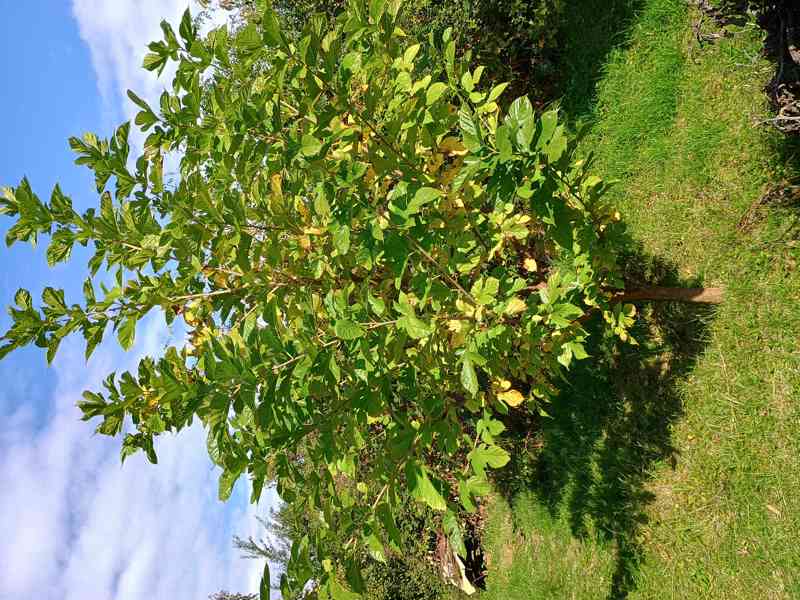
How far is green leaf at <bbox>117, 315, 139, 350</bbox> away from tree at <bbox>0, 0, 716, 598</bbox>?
0.01 m

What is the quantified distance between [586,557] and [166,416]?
9.96 ft

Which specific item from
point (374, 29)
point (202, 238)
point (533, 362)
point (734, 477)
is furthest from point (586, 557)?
point (374, 29)

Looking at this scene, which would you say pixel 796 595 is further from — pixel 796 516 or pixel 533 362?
pixel 533 362

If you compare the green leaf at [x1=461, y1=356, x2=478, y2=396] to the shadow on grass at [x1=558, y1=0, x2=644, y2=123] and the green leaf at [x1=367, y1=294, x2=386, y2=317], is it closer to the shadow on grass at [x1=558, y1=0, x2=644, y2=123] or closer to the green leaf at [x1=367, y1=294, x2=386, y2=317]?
the green leaf at [x1=367, y1=294, x2=386, y2=317]

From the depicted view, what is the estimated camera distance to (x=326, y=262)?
8.00 ft

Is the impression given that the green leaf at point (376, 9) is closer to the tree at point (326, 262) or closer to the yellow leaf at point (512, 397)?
the tree at point (326, 262)

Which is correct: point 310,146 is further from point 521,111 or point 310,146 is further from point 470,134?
point 521,111

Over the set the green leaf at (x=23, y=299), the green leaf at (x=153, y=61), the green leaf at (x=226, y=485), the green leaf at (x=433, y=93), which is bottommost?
the green leaf at (x=226, y=485)

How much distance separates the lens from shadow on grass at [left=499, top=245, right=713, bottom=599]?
3.35 meters

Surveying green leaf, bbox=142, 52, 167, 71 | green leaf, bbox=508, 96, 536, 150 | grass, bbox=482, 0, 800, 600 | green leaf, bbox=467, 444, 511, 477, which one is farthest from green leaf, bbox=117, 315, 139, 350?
grass, bbox=482, 0, 800, 600

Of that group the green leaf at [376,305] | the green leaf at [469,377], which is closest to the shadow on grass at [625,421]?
the green leaf at [469,377]

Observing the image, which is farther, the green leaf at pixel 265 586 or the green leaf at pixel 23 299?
the green leaf at pixel 23 299

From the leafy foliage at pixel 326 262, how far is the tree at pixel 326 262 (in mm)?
10

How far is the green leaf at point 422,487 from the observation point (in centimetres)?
170
